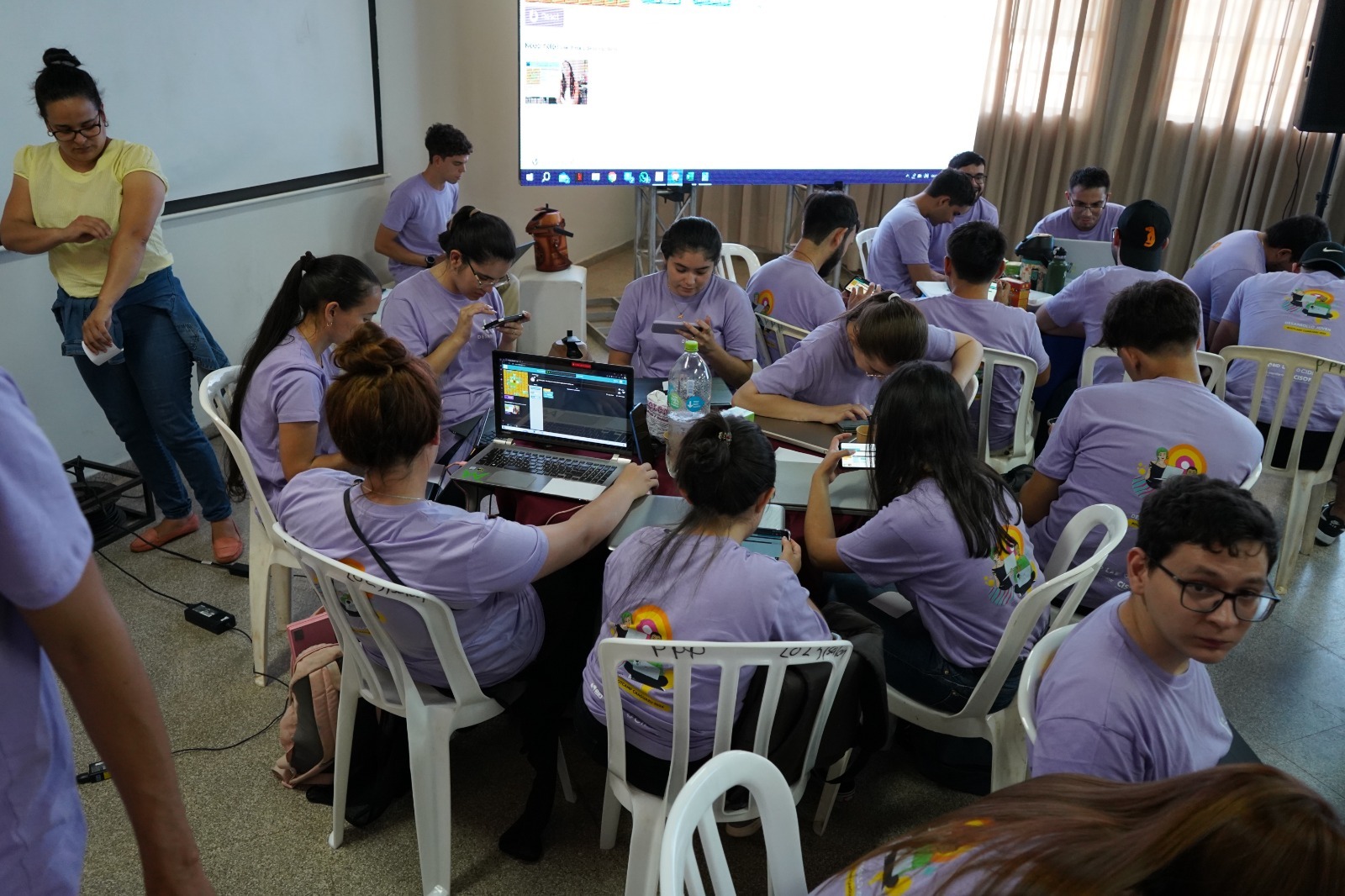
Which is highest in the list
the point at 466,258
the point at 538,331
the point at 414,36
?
the point at 414,36

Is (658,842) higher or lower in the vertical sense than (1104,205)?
lower

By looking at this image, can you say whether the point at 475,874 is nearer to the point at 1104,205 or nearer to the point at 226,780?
the point at 226,780

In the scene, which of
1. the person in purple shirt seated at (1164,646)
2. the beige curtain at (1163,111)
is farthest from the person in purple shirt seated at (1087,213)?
the person in purple shirt seated at (1164,646)

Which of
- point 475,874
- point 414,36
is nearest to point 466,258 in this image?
point 475,874

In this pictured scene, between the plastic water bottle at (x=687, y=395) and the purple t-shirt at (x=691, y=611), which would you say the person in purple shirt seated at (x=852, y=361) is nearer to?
the plastic water bottle at (x=687, y=395)

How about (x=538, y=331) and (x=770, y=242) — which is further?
(x=770, y=242)

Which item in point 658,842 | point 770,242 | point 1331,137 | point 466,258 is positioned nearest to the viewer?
point 658,842

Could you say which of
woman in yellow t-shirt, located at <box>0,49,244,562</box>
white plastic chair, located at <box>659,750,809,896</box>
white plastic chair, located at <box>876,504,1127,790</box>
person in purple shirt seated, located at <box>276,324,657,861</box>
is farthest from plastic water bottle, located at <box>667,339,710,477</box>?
woman in yellow t-shirt, located at <box>0,49,244,562</box>

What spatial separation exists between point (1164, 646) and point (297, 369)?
2.01 meters

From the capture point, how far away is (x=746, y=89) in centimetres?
501

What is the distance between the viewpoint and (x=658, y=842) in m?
1.65

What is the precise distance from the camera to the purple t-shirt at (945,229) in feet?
15.1

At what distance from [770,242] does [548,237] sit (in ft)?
10.8

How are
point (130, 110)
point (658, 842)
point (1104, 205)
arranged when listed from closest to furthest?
point (658, 842)
point (130, 110)
point (1104, 205)
